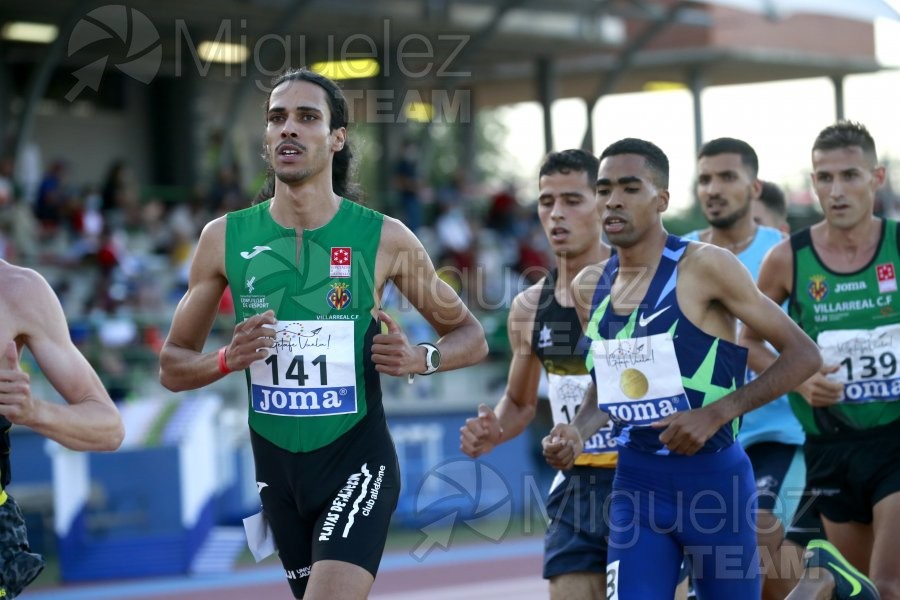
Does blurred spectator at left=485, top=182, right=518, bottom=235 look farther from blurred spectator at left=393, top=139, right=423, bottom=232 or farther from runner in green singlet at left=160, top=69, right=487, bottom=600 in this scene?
runner in green singlet at left=160, top=69, right=487, bottom=600

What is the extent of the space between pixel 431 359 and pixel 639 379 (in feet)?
2.79

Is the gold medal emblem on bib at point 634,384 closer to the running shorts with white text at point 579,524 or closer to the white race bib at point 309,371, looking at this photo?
the running shorts with white text at point 579,524

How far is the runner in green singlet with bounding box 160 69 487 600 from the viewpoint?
16.6 feet

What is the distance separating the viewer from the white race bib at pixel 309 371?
511 cm

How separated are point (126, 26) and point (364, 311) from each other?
1598 cm

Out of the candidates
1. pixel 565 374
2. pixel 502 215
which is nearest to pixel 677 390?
pixel 565 374

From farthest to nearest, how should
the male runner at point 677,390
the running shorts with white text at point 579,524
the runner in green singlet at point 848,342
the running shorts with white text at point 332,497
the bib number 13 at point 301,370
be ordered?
1. the runner in green singlet at point 848,342
2. the running shorts with white text at point 579,524
3. the male runner at point 677,390
4. the bib number 13 at point 301,370
5. the running shorts with white text at point 332,497

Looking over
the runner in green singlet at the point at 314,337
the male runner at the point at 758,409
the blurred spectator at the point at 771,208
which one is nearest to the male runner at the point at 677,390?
the runner in green singlet at the point at 314,337

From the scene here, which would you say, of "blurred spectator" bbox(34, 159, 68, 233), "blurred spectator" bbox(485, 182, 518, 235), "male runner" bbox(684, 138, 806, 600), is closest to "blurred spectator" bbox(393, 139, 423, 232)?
"blurred spectator" bbox(485, 182, 518, 235)

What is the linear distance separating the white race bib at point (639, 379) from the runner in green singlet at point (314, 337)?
51cm

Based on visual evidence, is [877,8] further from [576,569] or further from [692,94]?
[576,569]

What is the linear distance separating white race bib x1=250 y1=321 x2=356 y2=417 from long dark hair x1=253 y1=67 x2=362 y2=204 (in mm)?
791

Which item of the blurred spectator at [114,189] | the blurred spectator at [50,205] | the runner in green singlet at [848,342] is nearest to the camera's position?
the runner in green singlet at [848,342]

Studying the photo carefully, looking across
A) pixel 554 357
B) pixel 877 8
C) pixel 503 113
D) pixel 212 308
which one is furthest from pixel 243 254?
pixel 503 113
